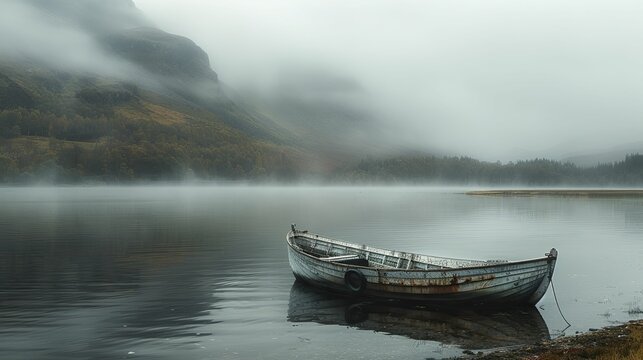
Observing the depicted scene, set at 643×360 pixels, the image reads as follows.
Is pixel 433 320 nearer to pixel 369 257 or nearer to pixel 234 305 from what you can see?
pixel 369 257

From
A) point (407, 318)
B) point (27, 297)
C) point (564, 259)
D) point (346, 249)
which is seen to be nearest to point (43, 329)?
point (27, 297)

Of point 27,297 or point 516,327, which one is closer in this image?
point 516,327

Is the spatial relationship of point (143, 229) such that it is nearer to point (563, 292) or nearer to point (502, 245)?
point (502, 245)

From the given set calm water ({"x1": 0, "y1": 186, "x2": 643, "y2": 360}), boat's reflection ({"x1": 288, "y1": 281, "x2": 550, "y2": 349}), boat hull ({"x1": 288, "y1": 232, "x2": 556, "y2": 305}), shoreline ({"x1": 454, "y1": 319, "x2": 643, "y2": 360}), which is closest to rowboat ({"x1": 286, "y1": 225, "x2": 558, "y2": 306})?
boat hull ({"x1": 288, "y1": 232, "x2": 556, "y2": 305})

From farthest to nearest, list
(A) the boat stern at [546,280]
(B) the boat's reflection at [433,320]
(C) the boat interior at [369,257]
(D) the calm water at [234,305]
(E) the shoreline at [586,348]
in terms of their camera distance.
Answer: (C) the boat interior at [369,257] → (A) the boat stern at [546,280] → (B) the boat's reflection at [433,320] → (D) the calm water at [234,305] → (E) the shoreline at [586,348]

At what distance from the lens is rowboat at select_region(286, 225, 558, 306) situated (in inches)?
1040

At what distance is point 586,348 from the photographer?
67.0 ft

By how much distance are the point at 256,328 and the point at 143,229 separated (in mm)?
51481

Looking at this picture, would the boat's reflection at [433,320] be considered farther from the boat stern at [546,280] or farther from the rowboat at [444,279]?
the boat stern at [546,280]

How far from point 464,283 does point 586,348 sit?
729 cm

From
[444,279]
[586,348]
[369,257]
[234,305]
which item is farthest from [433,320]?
[234,305]

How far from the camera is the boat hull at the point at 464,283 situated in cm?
2636

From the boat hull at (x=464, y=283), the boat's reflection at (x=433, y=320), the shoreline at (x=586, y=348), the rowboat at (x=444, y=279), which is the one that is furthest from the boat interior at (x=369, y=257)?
the shoreline at (x=586, y=348)

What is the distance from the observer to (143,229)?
71438 millimetres
